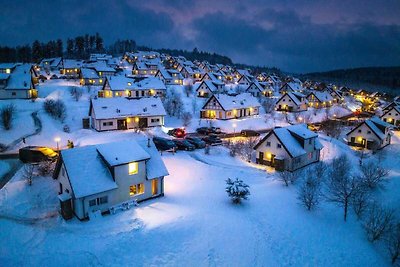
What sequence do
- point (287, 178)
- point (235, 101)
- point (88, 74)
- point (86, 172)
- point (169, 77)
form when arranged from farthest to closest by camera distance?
point (169, 77), point (88, 74), point (235, 101), point (287, 178), point (86, 172)

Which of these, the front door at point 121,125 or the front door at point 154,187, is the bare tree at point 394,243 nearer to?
the front door at point 154,187

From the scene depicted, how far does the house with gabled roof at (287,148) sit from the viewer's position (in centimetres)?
3994

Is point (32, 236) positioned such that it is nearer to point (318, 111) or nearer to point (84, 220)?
point (84, 220)

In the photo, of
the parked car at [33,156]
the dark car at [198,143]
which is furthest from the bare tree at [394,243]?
the parked car at [33,156]

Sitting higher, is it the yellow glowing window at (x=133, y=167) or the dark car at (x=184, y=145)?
the yellow glowing window at (x=133, y=167)

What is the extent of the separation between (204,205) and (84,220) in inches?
410

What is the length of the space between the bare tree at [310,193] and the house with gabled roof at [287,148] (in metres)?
4.83

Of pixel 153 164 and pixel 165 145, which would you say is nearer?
pixel 153 164

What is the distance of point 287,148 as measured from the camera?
3991cm

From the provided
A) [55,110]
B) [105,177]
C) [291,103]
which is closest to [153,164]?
[105,177]

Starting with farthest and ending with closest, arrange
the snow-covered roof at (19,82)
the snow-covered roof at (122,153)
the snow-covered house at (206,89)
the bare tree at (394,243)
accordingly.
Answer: the snow-covered house at (206,89), the snow-covered roof at (19,82), the snow-covered roof at (122,153), the bare tree at (394,243)

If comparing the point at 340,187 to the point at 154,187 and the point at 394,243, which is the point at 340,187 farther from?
the point at 154,187

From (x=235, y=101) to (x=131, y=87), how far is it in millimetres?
25217

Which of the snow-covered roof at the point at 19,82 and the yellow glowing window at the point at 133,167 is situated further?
the snow-covered roof at the point at 19,82
